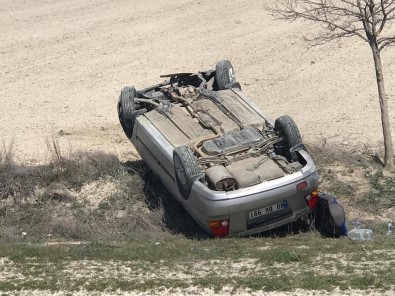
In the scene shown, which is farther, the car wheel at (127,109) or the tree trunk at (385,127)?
the tree trunk at (385,127)

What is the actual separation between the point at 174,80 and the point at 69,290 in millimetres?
5898

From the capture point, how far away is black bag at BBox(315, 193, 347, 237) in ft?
34.1

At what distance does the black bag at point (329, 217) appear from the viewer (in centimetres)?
1039

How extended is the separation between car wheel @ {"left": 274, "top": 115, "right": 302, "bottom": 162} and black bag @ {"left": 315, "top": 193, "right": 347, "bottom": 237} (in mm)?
762

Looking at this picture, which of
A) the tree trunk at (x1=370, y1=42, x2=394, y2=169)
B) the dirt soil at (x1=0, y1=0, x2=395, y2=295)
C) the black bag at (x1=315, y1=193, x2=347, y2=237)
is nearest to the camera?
the black bag at (x1=315, y1=193, x2=347, y2=237)

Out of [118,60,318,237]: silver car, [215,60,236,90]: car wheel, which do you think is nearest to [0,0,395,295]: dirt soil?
[118,60,318,237]: silver car

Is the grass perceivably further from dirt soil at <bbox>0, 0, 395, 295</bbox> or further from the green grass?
dirt soil at <bbox>0, 0, 395, 295</bbox>

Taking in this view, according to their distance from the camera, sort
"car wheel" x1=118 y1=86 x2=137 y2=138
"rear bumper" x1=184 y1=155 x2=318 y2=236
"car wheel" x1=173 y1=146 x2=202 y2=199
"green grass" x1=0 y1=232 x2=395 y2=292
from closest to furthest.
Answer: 1. "green grass" x1=0 y1=232 x2=395 y2=292
2. "rear bumper" x1=184 y1=155 x2=318 y2=236
3. "car wheel" x1=173 y1=146 x2=202 y2=199
4. "car wheel" x1=118 y1=86 x2=137 y2=138

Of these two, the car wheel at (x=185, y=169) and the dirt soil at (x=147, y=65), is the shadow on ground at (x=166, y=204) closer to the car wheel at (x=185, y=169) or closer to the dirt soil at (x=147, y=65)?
the car wheel at (x=185, y=169)

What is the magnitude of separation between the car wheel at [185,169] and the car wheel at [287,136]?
143cm

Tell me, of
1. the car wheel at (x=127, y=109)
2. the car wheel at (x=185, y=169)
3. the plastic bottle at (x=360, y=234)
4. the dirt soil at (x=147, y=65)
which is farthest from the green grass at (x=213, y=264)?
the dirt soil at (x=147, y=65)

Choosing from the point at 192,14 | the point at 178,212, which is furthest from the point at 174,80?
the point at 192,14

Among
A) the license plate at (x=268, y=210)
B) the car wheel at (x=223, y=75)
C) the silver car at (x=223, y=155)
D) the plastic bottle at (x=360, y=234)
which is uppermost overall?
the car wheel at (x=223, y=75)

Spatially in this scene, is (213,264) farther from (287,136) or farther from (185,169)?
(287,136)
